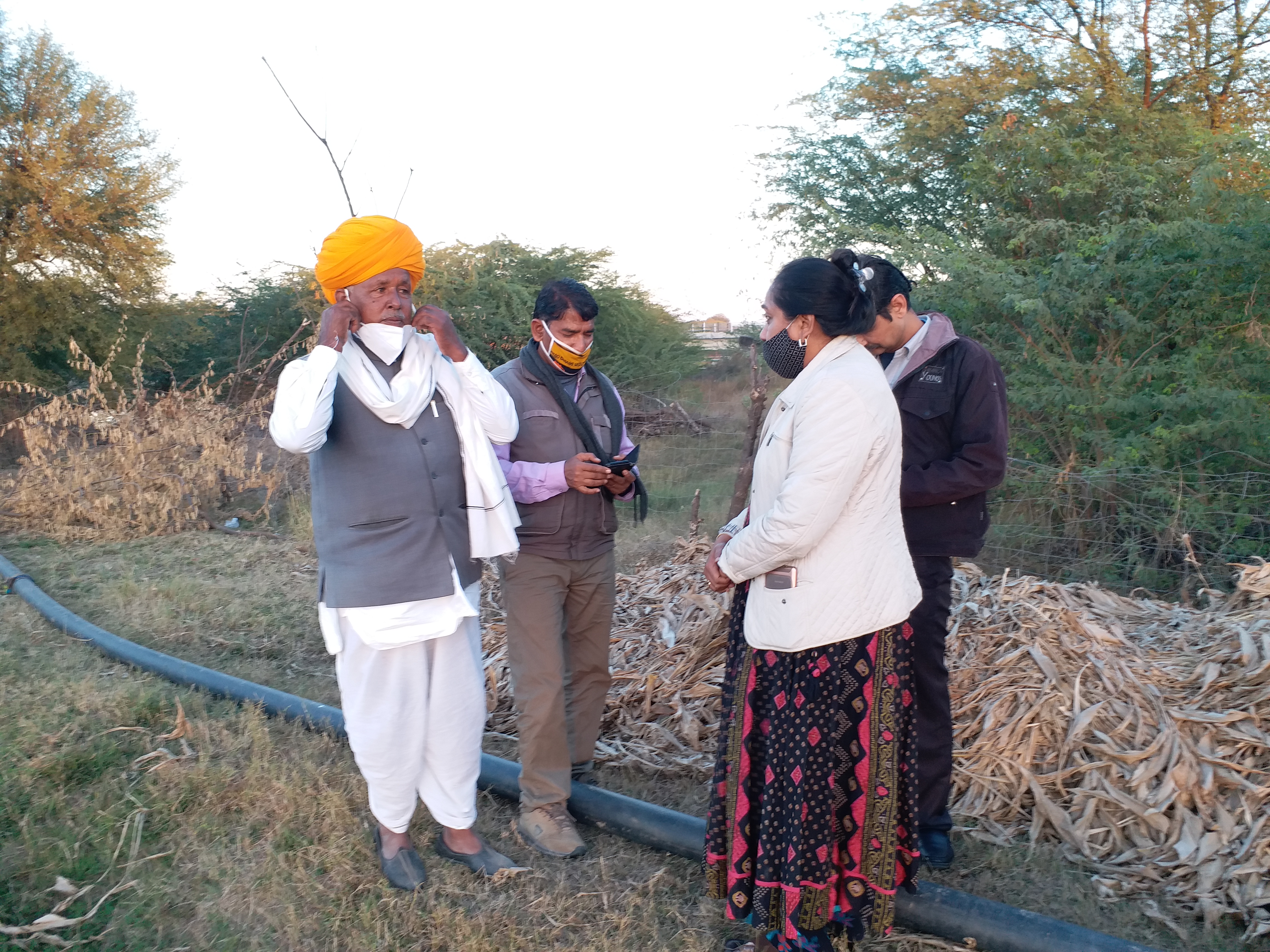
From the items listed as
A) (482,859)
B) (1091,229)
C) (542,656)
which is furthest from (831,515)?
(1091,229)

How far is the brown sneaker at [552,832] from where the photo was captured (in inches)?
133

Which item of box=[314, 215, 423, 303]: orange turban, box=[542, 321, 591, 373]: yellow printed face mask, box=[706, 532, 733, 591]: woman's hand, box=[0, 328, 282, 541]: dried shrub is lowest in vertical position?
box=[0, 328, 282, 541]: dried shrub

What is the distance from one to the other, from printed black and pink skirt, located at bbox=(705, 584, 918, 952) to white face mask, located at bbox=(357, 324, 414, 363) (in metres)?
1.38

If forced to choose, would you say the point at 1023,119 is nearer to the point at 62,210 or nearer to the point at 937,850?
the point at 937,850

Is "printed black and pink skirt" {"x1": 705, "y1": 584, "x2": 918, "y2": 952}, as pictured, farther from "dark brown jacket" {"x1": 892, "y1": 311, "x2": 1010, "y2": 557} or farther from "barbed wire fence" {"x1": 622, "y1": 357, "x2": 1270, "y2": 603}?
"barbed wire fence" {"x1": 622, "y1": 357, "x2": 1270, "y2": 603}

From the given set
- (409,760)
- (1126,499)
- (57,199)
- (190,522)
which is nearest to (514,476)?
(409,760)

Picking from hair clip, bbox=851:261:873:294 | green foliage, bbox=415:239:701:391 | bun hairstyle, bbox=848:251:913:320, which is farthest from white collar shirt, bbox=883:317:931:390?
green foliage, bbox=415:239:701:391

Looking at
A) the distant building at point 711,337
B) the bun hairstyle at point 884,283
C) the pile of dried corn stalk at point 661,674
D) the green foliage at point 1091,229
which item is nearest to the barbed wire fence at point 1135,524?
the green foliage at point 1091,229

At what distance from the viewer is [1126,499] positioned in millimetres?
6430

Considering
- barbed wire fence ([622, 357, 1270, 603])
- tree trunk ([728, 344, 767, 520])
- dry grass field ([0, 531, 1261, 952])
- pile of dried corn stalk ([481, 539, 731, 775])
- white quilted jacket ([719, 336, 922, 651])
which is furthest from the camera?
tree trunk ([728, 344, 767, 520])

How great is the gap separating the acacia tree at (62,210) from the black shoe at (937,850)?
1740 cm

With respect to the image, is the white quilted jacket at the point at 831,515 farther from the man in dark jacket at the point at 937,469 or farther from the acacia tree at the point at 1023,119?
the acacia tree at the point at 1023,119

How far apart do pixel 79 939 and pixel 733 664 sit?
6.74 ft

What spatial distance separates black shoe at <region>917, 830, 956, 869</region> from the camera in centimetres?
327
